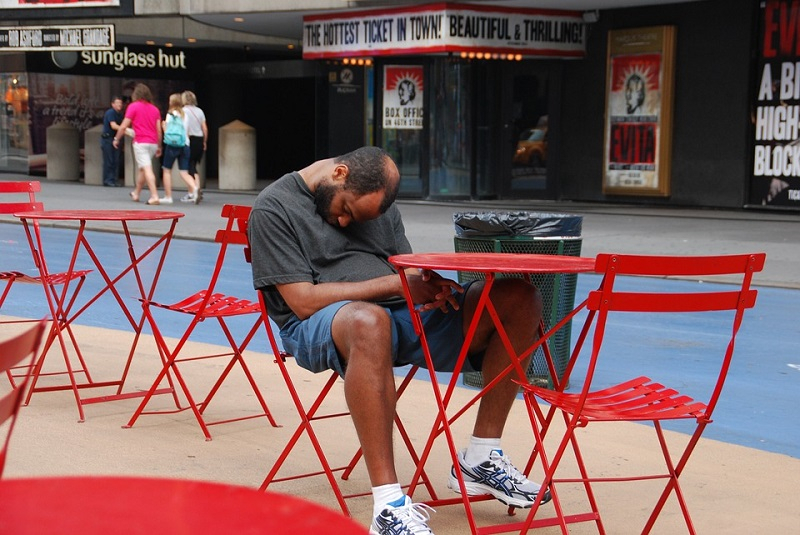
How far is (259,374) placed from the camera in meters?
6.93

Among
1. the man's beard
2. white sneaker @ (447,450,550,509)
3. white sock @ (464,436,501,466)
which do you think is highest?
the man's beard

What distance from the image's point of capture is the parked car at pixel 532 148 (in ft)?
73.6

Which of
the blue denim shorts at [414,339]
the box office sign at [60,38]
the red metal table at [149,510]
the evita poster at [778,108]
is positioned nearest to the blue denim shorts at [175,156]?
the box office sign at [60,38]

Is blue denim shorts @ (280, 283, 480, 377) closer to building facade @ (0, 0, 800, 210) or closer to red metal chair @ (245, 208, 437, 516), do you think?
red metal chair @ (245, 208, 437, 516)

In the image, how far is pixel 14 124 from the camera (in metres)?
29.1

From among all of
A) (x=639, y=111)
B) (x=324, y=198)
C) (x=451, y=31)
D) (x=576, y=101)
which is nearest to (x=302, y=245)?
(x=324, y=198)

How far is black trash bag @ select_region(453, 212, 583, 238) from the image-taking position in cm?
633

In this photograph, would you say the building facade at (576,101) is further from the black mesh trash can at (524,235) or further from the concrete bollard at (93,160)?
the black mesh trash can at (524,235)

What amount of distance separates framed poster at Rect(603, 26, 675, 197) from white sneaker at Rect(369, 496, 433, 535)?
1756 cm

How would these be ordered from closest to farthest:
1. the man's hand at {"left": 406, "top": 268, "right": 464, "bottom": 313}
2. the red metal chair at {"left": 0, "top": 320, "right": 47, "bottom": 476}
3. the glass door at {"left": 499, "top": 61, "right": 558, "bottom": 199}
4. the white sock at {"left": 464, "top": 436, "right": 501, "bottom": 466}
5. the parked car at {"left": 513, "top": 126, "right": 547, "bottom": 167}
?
the red metal chair at {"left": 0, "top": 320, "right": 47, "bottom": 476} → the man's hand at {"left": 406, "top": 268, "right": 464, "bottom": 313} → the white sock at {"left": 464, "top": 436, "right": 501, "bottom": 466} → the glass door at {"left": 499, "top": 61, "right": 558, "bottom": 199} → the parked car at {"left": 513, "top": 126, "right": 547, "bottom": 167}

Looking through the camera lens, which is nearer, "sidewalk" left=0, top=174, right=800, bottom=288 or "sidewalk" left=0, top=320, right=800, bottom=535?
"sidewalk" left=0, top=320, right=800, bottom=535

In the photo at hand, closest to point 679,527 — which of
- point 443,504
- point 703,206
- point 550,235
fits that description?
point 443,504

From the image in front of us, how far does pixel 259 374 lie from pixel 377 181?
2.77 meters

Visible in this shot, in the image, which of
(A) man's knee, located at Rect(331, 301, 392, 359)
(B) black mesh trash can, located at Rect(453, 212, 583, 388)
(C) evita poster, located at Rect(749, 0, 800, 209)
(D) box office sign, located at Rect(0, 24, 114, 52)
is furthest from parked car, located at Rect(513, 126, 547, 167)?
(A) man's knee, located at Rect(331, 301, 392, 359)
